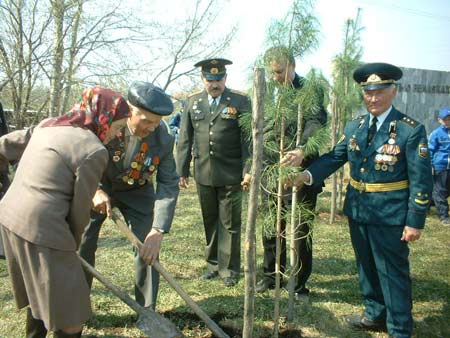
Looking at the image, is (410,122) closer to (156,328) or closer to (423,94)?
(156,328)

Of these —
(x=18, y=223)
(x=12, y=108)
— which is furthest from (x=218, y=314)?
(x=12, y=108)

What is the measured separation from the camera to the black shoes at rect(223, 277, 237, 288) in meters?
4.06

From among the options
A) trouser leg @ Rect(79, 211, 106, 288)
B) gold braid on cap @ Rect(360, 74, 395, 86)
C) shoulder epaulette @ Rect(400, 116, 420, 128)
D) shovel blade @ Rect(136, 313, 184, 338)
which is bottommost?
shovel blade @ Rect(136, 313, 184, 338)

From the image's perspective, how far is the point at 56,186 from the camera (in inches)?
78.2

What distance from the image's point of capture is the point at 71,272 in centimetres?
212

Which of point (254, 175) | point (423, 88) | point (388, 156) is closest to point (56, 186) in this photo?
point (254, 175)

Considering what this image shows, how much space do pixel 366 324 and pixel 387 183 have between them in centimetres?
123

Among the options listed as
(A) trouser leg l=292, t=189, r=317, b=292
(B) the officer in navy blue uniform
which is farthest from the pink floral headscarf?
(A) trouser leg l=292, t=189, r=317, b=292

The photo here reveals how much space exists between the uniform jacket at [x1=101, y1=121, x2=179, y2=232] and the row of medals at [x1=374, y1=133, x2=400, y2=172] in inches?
60.5

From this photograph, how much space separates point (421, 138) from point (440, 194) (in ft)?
16.9

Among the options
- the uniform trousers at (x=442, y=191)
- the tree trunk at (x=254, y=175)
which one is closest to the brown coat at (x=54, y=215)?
the tree trunk at (x=254, y=175)

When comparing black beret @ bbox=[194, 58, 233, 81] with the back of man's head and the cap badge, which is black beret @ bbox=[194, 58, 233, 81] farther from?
the cap badge

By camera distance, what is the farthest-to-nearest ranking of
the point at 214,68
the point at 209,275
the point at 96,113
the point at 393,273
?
the point at 209,275 < the point at 214,68 < the point at 393,273 < the point at 96,113

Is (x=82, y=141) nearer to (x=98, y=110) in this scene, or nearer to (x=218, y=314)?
(x=98, y=110)
